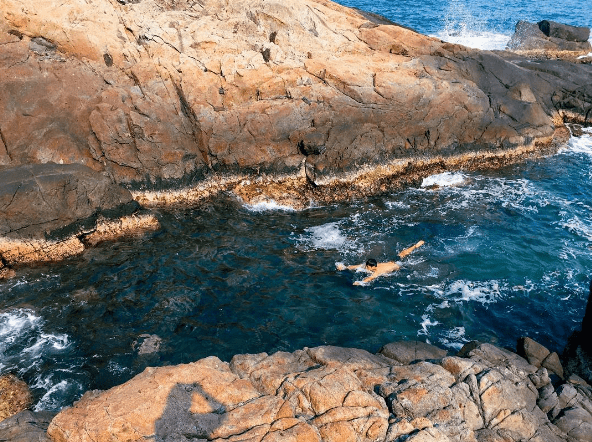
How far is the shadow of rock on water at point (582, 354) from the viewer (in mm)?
17359

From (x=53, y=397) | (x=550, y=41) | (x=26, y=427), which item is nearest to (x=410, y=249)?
(x=53, y=397)

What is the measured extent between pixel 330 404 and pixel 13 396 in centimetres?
1110

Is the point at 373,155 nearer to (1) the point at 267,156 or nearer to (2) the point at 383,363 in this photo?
(1) the point at 267,156

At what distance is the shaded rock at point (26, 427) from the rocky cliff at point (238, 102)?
12.3m

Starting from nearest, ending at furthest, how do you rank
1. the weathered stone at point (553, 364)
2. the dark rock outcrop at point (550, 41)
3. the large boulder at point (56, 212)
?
the weathered stone at point (553, 364)
the large boulder at point (56, 212)
the dark rock outcrop at point (550, 41)

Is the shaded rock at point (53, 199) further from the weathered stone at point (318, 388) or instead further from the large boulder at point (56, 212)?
the weathered stone at point (318, 388)

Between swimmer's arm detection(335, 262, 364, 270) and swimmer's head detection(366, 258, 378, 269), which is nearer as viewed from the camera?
swimmer's head detection(366, 258, 378, 269)

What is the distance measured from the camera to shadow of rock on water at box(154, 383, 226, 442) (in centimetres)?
1250

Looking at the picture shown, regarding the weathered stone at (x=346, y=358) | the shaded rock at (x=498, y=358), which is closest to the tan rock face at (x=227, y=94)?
the shaded rock at (x=498, y=358)

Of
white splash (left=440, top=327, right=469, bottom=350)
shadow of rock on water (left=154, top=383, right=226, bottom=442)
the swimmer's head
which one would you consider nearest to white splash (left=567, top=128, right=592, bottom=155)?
the swimmer's head

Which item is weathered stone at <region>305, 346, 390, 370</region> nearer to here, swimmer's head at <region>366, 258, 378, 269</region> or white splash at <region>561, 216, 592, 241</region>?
swimmer's head at <region>366, 258, 378, 269</region>

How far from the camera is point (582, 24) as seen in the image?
63.3m

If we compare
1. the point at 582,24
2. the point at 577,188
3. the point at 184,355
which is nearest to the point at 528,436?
the point at 184,355

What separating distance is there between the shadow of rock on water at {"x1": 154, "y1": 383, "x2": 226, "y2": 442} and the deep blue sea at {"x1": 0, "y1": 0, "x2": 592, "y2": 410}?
18.7 ft
